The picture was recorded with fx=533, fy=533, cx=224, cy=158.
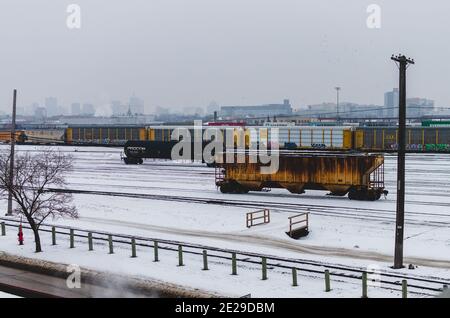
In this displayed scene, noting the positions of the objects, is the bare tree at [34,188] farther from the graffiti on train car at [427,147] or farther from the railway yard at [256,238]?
the graffiti on train car at [427,147]

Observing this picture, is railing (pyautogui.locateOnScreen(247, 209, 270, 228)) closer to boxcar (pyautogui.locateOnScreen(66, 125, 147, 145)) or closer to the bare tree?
the bare tree

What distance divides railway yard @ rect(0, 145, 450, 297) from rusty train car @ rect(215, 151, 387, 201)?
0.98 meters

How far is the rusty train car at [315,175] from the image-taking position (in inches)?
1487

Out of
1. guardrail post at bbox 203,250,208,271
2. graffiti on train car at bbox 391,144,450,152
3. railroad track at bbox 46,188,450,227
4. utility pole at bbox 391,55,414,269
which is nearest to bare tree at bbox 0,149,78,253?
railroad track at bbox 46,188,450,227

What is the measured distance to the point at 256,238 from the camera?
86.8 ft

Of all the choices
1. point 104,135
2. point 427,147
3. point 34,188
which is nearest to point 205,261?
point 34,188

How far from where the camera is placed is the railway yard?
19188mm

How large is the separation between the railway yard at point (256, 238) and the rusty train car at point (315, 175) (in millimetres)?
979

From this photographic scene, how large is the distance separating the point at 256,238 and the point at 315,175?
1403 centimetres
